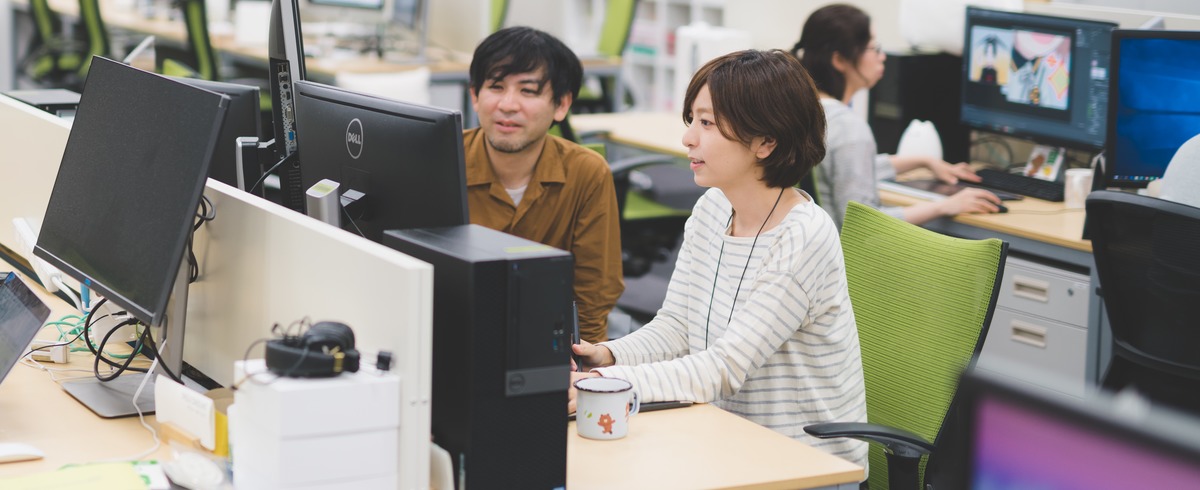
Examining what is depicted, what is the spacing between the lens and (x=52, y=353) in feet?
6.62

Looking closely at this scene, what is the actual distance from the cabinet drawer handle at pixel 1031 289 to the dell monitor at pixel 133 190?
7.43 ft

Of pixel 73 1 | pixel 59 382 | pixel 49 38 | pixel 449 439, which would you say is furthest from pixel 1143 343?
pixel 73 1

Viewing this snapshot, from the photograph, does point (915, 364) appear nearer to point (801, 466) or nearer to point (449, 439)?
point (801, 466)

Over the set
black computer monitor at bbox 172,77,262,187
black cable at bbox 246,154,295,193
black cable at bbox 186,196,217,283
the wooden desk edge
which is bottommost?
the wooden desk edge

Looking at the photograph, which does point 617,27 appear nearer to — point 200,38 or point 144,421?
point 200,38

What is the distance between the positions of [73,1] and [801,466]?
831 centimetres

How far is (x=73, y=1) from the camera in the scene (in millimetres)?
8750

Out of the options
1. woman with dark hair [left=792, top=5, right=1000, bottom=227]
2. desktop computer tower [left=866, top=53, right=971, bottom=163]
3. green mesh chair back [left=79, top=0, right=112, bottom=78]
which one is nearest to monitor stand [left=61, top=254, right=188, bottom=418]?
woman with dark hair [left=792, top=5, right=1000, bottom=227]

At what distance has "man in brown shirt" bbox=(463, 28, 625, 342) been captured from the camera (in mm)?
2557

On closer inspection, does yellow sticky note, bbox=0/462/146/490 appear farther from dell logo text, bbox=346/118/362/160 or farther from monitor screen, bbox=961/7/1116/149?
monitor screen, bbox=961/7/1116/149

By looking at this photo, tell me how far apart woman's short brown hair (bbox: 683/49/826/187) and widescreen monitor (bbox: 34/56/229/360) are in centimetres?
75

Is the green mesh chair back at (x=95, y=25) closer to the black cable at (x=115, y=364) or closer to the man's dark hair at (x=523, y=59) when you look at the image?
the man's dark hair at (x=523, y=59)

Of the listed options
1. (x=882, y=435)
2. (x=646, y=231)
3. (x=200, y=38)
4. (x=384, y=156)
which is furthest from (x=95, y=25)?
(x=882, y=435)

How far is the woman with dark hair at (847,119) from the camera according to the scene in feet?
10.7
